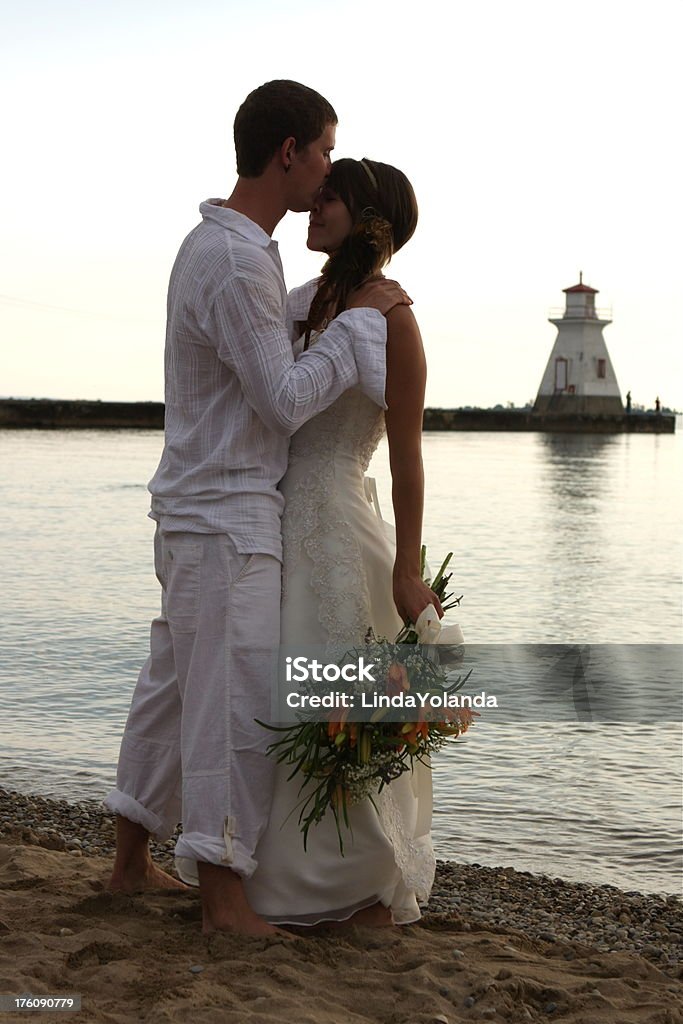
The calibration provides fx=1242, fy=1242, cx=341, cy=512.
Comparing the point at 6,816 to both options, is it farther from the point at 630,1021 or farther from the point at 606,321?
the point at 606,321

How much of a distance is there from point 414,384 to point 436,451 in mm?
44754

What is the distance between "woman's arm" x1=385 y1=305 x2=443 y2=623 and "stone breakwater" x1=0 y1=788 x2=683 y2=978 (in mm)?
1052

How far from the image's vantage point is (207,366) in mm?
3119

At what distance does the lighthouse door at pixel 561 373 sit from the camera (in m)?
65.9

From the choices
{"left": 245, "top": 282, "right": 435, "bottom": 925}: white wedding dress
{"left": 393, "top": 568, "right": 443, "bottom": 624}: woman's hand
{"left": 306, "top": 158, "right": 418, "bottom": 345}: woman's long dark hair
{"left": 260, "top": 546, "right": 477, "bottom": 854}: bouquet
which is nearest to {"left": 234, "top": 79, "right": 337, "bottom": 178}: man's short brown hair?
{"left": 306, "top": 158, "right": 418, "bottom": 345}: woman's long dark hair

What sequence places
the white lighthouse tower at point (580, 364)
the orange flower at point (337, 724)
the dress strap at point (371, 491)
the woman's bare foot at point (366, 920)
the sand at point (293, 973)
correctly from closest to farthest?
the sand at point (293, 973) < the orange flower at point (337, 724) < the woman's bare foot at point (366, 920) < the dress strap at point (371, 491) < the white lighthouse tower at point (580, 364)

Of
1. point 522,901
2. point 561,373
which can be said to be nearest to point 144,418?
point 561,373

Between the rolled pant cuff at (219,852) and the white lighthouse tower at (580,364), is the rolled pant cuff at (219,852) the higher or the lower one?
the lower one

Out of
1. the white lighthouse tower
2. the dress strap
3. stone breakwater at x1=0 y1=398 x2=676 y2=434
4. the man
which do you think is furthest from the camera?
the white lighthouse tower

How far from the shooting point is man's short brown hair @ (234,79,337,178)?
9.93 feet

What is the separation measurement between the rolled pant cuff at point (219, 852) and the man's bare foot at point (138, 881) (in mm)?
441

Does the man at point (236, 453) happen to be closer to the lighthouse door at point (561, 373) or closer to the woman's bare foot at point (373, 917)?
the woman's bare foot at point (373, 917)

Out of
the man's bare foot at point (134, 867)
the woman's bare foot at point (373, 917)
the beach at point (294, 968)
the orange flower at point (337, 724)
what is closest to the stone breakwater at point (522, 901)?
the beach at point (294, 968)

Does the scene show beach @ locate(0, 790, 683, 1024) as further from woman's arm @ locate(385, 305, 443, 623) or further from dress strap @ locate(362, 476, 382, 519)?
dress strap @ locate(362, 476, 382, 519)
